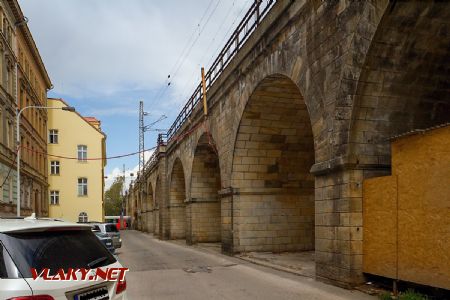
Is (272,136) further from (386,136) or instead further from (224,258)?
(386,136)

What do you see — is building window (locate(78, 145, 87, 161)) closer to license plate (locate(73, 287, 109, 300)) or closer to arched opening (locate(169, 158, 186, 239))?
arched opening (locate(169, 158, 186, 239))

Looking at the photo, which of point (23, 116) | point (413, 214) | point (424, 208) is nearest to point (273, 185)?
point (413, 214)

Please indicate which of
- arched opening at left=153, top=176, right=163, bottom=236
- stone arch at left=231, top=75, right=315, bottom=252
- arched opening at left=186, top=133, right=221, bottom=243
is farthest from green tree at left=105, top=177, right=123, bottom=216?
stone arch at left=231, top=75, right=315, bottom=252

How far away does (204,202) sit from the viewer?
25.0 metres

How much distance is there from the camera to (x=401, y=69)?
886 cm

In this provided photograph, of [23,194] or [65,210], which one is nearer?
[23,194]

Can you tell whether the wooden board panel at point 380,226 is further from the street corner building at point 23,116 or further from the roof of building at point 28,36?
the roof of building at point 28,36

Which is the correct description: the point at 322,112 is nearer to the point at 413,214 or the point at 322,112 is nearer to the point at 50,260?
the point at 413,214

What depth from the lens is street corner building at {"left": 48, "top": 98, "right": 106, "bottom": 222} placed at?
44875mm

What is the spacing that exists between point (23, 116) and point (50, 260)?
30.2 m

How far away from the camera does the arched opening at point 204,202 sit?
24750 mm

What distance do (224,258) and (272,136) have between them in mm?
4605

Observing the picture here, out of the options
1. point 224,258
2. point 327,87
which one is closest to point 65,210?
point 224,258

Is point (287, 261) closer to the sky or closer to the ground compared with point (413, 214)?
closer to the ground
